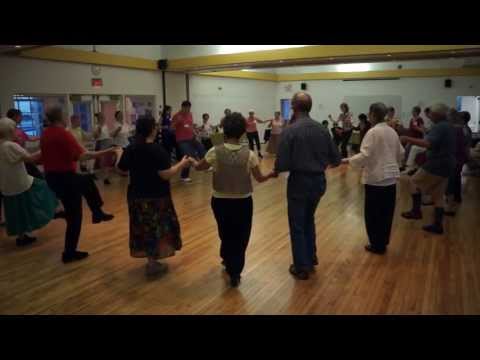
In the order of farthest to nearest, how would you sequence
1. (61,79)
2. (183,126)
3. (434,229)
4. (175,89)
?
(175,89) → (61,79) → (183,126) → (434,229)

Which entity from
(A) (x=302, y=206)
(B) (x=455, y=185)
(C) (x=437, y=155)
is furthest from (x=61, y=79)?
(B) (x=455, y=185)

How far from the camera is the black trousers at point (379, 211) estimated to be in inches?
163

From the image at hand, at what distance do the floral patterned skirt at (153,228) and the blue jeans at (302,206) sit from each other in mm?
1082

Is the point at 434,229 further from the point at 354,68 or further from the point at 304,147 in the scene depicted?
the point at 354,68

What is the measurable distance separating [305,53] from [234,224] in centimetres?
698

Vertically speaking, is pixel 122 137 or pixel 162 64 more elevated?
pixel 162 64

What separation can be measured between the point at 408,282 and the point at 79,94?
27.6 ft

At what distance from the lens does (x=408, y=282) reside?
3.67 metres

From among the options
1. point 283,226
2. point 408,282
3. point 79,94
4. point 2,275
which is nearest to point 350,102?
point 79,94

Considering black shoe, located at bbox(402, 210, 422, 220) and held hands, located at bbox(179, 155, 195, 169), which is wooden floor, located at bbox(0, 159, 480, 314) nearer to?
black shoe, located at bbox(402, 210, 422, 220)

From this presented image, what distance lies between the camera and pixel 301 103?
3.58 metres

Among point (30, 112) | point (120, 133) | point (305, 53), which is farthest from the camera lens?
point (305, 53)
